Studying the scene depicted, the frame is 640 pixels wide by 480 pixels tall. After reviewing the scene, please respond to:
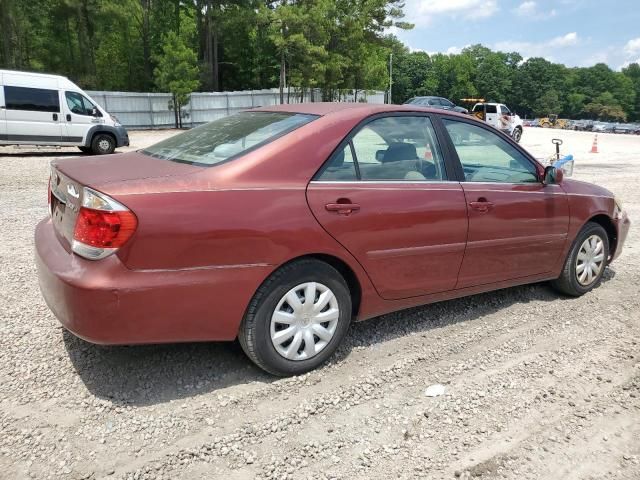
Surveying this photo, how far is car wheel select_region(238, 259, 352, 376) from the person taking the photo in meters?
2.88

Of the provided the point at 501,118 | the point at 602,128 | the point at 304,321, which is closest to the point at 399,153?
the point at 304,321

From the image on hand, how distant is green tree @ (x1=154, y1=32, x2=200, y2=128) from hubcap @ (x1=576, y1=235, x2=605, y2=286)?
2876 centimetres

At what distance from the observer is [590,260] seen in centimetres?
462

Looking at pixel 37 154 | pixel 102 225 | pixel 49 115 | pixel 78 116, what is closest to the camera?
pixel 102 225

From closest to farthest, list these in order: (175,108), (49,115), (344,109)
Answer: (344,109), (49,115), (175,108)

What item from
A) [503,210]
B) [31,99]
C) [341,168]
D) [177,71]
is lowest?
[503,210]

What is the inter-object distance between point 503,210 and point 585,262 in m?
1.31

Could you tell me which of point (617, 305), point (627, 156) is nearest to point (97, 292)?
point (617, 305)

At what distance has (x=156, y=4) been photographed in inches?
1526

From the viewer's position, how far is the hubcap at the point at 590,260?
454cm

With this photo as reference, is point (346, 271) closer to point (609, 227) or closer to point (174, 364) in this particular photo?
point (174, 364)

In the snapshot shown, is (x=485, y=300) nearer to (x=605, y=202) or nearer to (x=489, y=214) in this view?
(x=489, y=214)

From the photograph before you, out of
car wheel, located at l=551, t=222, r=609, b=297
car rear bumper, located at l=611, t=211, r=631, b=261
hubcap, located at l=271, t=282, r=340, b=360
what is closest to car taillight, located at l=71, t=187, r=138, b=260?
hubcap, located at l=271, t=282, r=340, b=360

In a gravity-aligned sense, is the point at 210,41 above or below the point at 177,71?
above
